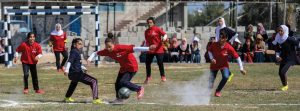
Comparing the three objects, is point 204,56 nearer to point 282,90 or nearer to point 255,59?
point 255,59

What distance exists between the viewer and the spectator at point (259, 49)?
31.0 metres

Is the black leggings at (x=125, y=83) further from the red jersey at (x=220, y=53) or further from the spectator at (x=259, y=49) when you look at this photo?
the spectator at (x=259, y=49)

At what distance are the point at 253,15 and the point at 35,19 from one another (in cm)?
2407

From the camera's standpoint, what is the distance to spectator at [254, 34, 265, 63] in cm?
3103

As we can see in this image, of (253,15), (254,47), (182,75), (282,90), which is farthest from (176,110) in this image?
(253,15)

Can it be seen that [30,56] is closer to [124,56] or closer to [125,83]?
[124,56]

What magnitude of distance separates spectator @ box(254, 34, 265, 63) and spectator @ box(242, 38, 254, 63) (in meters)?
0.19

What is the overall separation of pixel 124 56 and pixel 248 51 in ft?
54.6

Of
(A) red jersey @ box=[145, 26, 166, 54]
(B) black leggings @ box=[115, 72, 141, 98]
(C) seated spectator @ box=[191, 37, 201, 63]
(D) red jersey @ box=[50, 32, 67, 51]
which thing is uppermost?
(A) red jersey @ box=[145, 26, 166, 54]

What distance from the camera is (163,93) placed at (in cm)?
1755

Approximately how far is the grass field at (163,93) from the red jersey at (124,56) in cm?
78

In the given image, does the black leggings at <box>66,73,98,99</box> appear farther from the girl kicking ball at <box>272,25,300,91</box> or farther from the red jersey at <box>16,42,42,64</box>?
the girl kicking ball at <box>272,25,300,91</box>

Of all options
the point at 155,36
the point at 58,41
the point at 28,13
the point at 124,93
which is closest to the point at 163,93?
the point at 124,93

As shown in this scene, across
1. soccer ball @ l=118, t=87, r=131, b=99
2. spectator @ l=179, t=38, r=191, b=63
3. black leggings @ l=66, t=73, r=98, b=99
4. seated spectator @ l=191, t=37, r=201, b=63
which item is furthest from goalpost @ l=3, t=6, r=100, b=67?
soccer ball @ l=118, t=87, r=131, b=99
